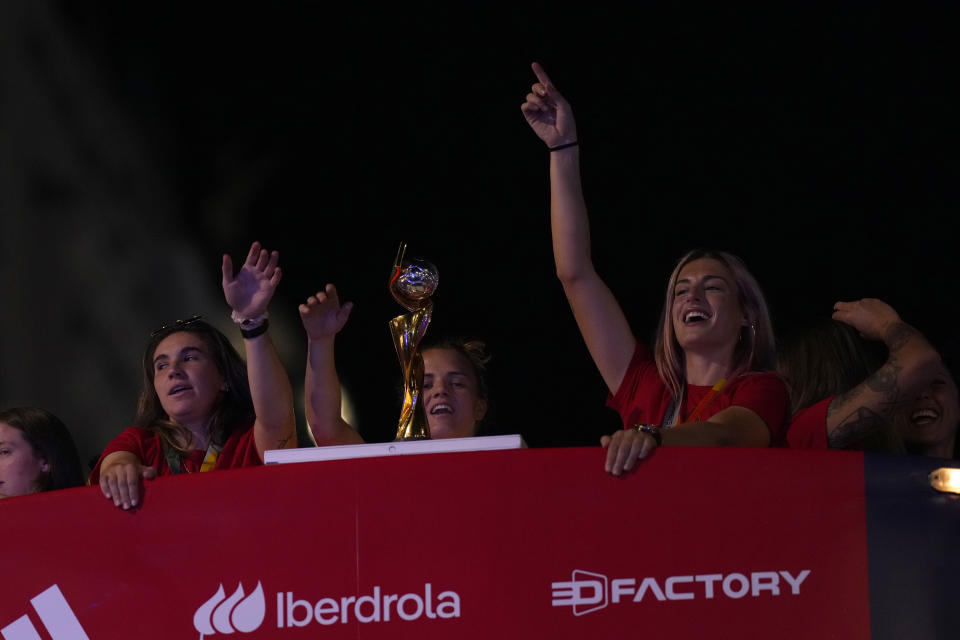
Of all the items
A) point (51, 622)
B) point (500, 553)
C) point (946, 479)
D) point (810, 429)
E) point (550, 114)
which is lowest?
point (51, 622)

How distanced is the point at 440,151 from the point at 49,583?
2.37 metres

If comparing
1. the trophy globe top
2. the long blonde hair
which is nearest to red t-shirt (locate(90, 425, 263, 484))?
the trophy globe top

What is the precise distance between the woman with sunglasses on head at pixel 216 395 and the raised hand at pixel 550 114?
1.98ft

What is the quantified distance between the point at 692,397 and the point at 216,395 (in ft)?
3.58

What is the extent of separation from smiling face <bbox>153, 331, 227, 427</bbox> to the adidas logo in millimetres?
837

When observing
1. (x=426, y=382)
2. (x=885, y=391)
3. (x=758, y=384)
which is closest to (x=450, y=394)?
(x=426, y=382)

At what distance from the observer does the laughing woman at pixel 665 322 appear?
2.65 metres

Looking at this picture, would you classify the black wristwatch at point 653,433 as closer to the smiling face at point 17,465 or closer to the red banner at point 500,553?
the red banner at point 500,553

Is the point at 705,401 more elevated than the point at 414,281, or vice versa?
the point at 414,281

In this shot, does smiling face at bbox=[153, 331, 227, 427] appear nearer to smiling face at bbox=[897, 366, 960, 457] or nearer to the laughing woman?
the laughing woman

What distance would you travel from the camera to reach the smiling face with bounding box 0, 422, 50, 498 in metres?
3.01

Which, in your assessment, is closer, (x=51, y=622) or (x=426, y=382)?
(x=51, y=622)

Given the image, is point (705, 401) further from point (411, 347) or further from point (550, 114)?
point (550, 114)

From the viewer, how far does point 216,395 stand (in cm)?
301
